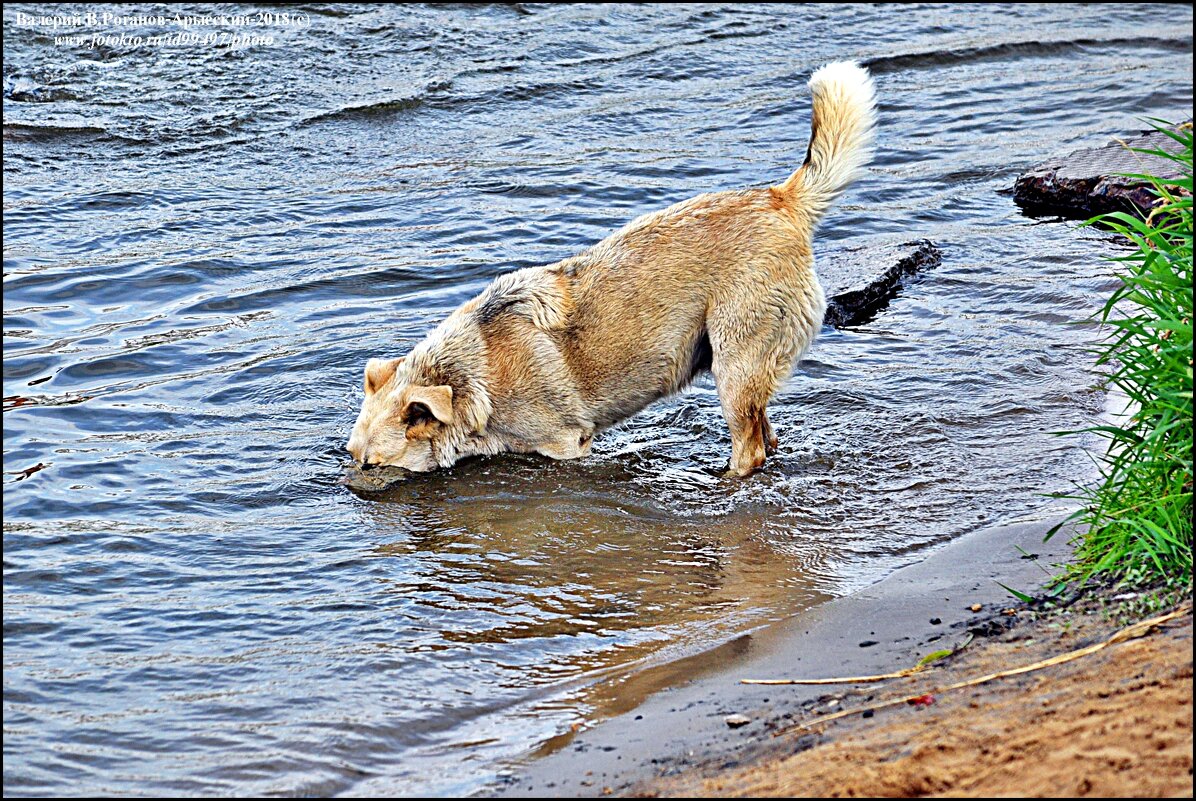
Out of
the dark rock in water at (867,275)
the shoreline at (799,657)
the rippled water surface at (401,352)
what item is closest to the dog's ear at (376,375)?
the rippled water surface at (401,352)

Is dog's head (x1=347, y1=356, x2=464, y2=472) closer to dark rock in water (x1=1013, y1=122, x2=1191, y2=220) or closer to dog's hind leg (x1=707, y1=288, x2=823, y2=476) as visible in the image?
dog's hind leg (x1=707, y1=288, x2=823, y2=476)

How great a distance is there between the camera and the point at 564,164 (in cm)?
1269

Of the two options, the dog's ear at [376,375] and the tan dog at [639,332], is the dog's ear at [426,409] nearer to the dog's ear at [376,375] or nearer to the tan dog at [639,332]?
the tan dog at [639,332]

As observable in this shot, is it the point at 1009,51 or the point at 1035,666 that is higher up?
the point at 1009,51

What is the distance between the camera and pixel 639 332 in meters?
7.11

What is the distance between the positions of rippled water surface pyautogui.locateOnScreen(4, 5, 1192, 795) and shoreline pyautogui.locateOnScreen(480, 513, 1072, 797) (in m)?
0.22

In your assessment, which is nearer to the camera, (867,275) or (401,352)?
(401,352)

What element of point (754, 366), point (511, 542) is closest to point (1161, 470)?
point (754, 366)

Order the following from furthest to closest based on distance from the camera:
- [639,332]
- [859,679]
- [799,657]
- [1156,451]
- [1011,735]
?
[639,332] < [799,657] < [1156,451] < [859,679] < [1011,735]

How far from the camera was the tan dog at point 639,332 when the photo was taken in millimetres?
6906

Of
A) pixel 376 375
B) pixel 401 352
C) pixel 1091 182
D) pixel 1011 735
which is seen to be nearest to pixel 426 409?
pixel 376 375

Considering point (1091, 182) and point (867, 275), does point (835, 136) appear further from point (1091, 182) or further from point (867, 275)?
point (1091, 182)

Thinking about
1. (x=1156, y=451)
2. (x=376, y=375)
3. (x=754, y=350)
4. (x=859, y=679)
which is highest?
(x=1156, y=451)

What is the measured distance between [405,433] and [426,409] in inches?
8.2
